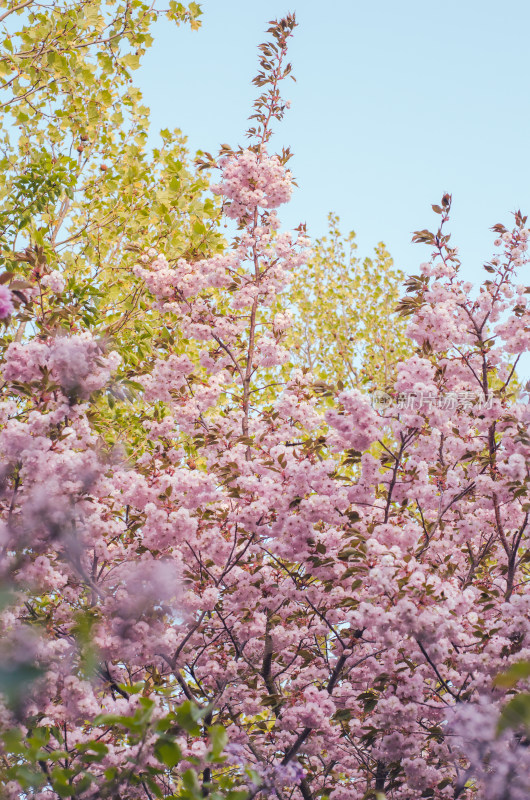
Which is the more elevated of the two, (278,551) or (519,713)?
(278,551)

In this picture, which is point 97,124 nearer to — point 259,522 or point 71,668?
point 259,522

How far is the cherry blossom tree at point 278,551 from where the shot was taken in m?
3.69

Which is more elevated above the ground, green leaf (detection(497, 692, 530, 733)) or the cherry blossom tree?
the cherry blossom tree

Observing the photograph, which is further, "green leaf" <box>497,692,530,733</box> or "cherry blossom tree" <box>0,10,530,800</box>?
"cherry blossom tree" <box>0,10,530,800</box>

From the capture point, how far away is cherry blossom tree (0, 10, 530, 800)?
3.69m

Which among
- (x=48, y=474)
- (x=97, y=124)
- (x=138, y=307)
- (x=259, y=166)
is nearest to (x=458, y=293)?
(x=259, y=166)

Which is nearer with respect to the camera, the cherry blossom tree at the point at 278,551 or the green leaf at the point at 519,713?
the green leaf at the point at 519,713

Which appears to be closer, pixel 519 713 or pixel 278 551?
pixel 519 713

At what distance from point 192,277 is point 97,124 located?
4160mm

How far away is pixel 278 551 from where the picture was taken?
4.57m

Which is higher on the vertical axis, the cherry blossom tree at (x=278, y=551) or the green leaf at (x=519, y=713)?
the cherry blossom tree at (x=278, y=551)

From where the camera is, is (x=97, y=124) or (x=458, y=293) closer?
(x=458, y=293)

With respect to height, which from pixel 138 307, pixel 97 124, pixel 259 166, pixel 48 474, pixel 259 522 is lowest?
pixel 48 474

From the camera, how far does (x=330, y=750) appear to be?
Result: 489cm
